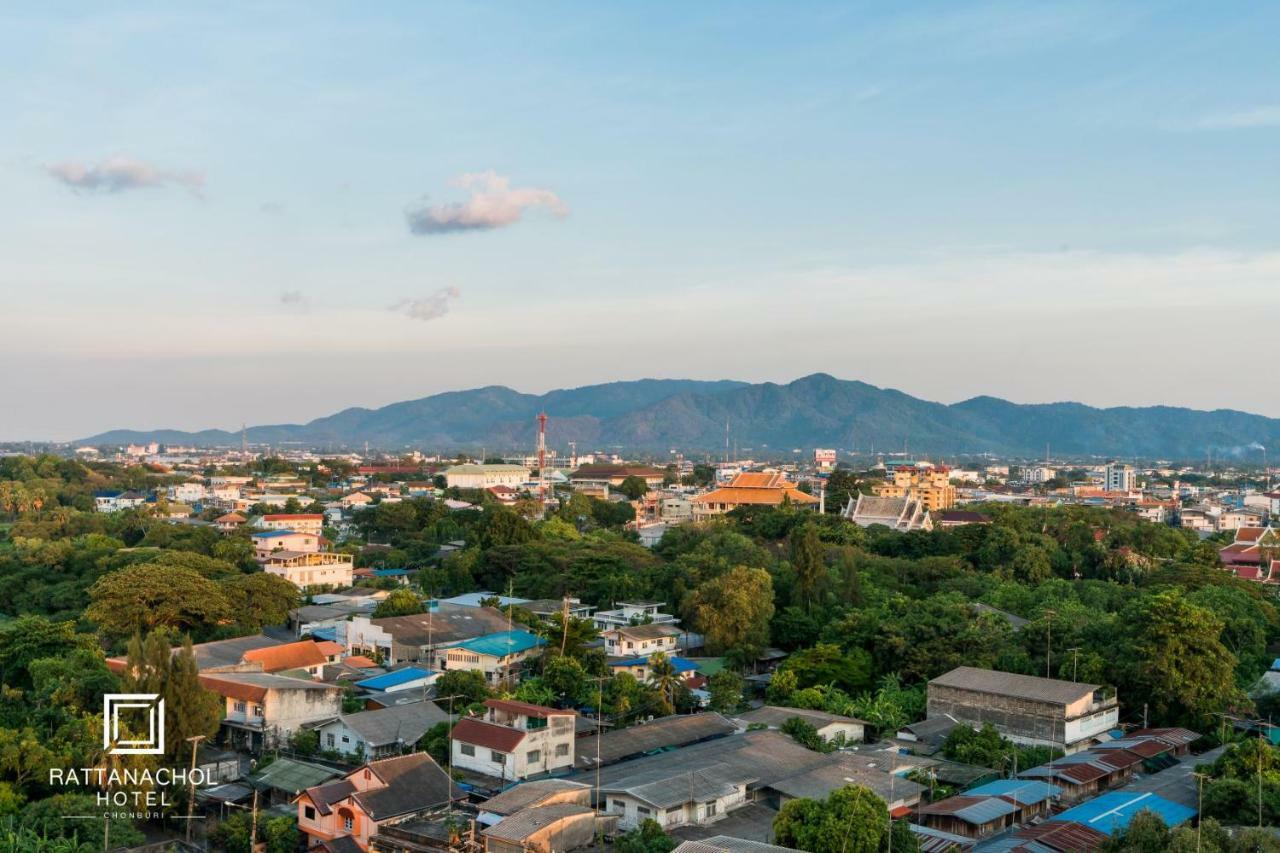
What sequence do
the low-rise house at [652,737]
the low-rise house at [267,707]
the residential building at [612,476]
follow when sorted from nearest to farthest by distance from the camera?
the low-rise house at [652,737] → the low-rise house at [267,707] → the residential building at [612,476]

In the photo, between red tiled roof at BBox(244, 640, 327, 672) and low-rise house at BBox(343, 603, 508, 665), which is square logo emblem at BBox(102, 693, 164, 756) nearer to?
red tiled roof at BBox(244, 640, 327, 672)

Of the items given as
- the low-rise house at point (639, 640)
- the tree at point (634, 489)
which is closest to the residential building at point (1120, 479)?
the tree at point (634, 489)

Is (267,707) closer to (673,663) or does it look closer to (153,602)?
(153,602)

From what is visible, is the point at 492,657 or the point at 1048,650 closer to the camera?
the point at 1048,650

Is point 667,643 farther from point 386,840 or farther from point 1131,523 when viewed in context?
point 1131,523

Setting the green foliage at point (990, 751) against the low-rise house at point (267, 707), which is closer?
the green foliage at point (990, 751)

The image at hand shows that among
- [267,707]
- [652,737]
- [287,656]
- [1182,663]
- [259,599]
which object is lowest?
[652,737]

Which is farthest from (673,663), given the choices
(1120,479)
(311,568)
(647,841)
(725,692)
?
(1120,479)

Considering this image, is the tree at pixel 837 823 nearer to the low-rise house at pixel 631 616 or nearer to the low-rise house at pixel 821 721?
the low-rise house at pixel 821 721
